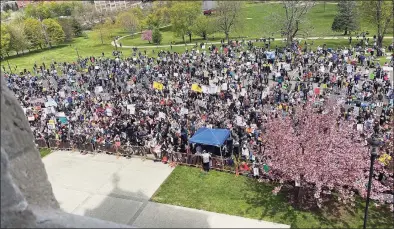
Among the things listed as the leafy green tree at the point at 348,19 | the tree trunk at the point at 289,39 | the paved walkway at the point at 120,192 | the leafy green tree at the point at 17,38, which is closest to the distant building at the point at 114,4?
the leafy green tree at the point at 17,38

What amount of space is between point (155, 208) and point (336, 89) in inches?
753

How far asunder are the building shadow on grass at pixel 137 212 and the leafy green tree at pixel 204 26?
172 feet

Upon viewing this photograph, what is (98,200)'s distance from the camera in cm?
1672

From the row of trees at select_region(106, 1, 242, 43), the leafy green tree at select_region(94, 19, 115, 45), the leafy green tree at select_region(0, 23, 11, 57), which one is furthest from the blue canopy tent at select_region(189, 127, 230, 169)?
the leafy green tree at select_region(0, 23, 11, 57)

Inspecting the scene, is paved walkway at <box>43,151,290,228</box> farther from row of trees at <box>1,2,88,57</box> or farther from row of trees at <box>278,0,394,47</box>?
row of trees at <box>1,2,88,57</box>

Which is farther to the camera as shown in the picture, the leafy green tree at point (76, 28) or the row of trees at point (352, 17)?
the leafy green tree at point (76, 28)

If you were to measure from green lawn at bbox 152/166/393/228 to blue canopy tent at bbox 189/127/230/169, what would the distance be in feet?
4.80

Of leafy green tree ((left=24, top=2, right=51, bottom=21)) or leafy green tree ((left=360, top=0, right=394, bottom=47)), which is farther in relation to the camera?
leafy green tree ((left=24, top=2, right=51, bottom=21))

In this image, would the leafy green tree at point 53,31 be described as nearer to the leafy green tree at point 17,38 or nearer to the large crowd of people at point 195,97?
the leafy green tree at point 17,38

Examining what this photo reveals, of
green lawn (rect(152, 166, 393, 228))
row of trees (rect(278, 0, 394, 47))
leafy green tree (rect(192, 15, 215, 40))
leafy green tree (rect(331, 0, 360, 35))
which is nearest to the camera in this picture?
green lawn (rect(152, 166, 393, 228))

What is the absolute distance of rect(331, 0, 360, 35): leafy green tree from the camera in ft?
184

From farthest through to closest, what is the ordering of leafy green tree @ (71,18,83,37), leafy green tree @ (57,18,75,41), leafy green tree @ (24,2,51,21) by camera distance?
leafy green tree @ (24,2,51,21)
leafy green tree @ (71,18,83,37)
leafy green tree @ (57,18,75,41)

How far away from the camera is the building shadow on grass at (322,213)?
1370 cm

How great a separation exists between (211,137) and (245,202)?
A: 446 cm
